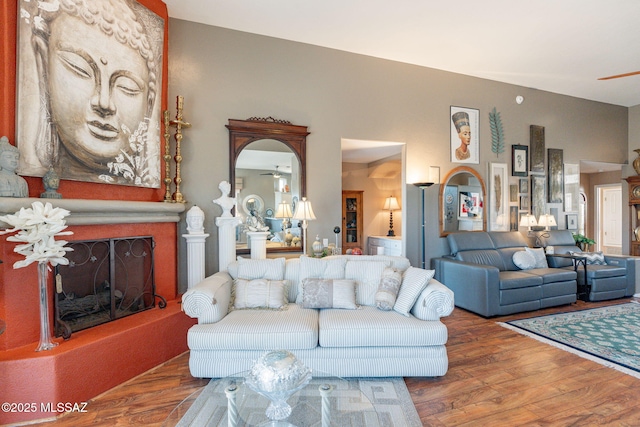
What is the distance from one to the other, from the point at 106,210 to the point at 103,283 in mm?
677

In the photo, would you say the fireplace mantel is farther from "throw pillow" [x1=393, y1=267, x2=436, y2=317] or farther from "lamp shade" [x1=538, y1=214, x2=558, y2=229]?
"lamp shade" [x1=538, y1=214, x2=558, y2=229]

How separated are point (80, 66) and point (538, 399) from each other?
4.33m

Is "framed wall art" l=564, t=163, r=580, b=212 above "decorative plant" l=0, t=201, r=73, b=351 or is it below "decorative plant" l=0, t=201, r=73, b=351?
above

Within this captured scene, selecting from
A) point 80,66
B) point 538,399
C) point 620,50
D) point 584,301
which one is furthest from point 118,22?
point 584,301

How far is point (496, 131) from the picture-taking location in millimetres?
5262

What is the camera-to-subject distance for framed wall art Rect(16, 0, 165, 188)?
2193 mm

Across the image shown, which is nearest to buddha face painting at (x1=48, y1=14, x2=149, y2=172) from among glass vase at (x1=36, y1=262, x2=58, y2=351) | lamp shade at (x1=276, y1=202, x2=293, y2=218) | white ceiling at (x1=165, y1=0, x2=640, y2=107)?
glass vase at (x1=36, y1=262, x2=58, y2=351)

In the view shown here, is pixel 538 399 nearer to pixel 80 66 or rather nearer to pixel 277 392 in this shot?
pixel 277 392

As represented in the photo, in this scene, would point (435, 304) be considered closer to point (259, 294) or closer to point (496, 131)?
point (259, 294)

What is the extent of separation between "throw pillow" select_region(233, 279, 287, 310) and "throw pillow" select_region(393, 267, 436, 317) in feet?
3.39

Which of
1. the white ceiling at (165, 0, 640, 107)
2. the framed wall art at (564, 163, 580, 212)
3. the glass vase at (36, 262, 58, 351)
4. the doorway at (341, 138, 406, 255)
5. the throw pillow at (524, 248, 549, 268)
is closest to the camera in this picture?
the glass vase at (36, 262, 58, 351)

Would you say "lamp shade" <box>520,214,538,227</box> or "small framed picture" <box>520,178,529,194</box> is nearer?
"lamp shade" <box>520,214,538,227</box>

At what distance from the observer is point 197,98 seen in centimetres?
374

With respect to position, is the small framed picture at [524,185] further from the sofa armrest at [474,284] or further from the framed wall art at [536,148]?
the sofa armrest at [474,284]
